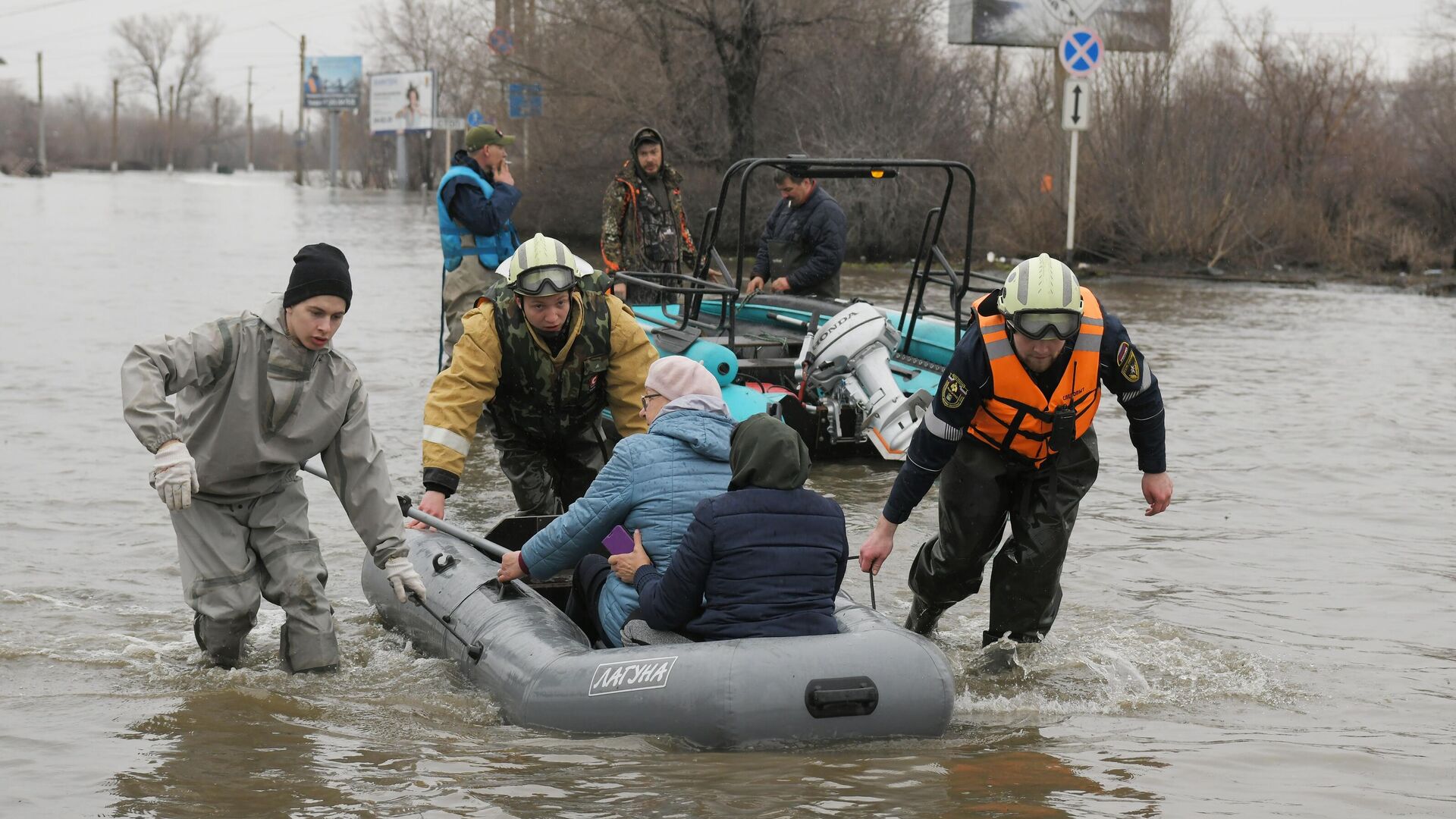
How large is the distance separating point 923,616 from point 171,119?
4707 inches

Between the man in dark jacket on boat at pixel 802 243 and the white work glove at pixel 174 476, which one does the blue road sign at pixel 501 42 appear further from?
the white work glove at pixel 174 476

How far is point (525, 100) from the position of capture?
29.6 metres

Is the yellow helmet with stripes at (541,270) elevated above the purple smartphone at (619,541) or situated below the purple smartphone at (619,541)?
above

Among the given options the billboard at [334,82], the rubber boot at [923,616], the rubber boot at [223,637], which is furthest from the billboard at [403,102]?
the rubber boot at [223,637]

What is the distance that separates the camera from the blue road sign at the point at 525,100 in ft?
94.5

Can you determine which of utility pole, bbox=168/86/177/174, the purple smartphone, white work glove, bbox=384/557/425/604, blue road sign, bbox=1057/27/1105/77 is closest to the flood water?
white work glove, bbox=384/557/425/604

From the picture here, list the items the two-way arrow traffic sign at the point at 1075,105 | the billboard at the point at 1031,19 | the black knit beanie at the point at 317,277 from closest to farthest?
the black knit beanie at the point at 317,277 → the two-way arrow traffic sign at the point at 1075,105 → the billboard at the point at 1031,19

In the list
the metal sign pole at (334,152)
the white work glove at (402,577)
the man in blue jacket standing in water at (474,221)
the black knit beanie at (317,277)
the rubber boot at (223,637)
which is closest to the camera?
the black knit beanie at (317,277)

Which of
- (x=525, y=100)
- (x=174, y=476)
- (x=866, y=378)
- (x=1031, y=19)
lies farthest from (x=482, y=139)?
A: (x=1031, y=19)

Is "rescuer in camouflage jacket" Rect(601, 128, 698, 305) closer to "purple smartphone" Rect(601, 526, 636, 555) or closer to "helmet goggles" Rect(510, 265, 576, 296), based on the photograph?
"helmet goggles" Rect(510, 265, 576, 296)

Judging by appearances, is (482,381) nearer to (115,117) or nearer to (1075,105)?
(1075,105)

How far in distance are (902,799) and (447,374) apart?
2695 mm

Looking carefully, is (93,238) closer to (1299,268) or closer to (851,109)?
(851,109)

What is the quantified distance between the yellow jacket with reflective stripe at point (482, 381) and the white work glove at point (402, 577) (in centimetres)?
86
